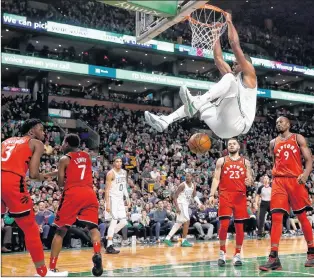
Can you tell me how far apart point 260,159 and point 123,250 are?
1582 cm

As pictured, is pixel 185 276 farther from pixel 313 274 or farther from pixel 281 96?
pixel 281 96

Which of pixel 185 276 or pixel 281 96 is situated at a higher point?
pixel 281 96

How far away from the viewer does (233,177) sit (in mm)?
8039

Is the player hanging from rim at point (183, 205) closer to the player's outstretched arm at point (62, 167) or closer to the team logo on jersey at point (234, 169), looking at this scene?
the team logo on jersey at point (234, 169)

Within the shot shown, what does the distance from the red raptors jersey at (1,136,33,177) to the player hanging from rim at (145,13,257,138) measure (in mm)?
1530

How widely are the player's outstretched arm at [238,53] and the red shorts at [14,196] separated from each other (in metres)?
3.11

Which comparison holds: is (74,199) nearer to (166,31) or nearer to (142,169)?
(142,169)

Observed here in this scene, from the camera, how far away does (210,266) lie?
7.77 meters

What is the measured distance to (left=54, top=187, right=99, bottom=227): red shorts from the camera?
6.47m

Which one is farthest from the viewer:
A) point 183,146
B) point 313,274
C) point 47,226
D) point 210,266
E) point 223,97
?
point 183,146

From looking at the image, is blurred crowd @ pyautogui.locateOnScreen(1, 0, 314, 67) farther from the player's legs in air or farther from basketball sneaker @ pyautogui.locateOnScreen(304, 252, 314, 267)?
basketball sneaker @ pyautogui.locateOnScreen(304, 252, 314, 267)

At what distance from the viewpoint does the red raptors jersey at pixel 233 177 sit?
801 cm

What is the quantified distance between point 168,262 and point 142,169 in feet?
38.1

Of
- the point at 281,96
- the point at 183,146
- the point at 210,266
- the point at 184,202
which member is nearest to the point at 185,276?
the point at 210,266
